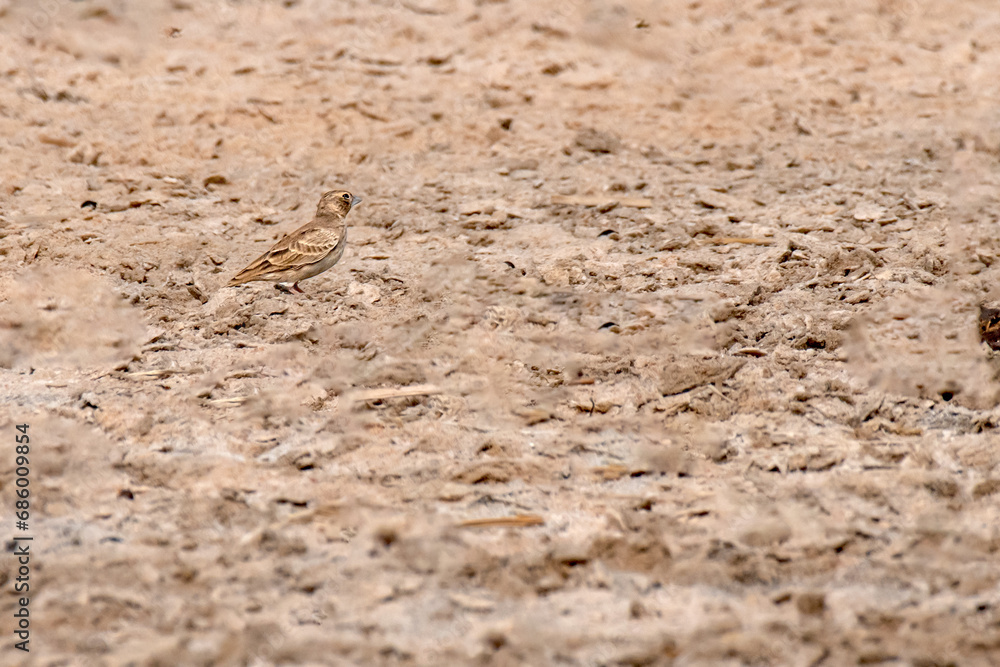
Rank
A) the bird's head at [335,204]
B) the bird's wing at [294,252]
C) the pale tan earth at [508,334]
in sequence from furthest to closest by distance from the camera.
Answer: the bird's head at [335,204] → the bird's wing at [294,252] → the pale tan earth at [508,334]

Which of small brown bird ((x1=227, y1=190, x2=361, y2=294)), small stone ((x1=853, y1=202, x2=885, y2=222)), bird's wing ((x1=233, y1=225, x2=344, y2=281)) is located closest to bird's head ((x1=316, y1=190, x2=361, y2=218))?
small brown bird ((x1=227, y1=190, x2=361, y2=294))

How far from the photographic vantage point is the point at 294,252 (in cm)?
407

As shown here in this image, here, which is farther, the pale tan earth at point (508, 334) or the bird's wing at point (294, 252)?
the bird's wing at point (294, 252)

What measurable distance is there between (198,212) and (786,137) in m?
3.46

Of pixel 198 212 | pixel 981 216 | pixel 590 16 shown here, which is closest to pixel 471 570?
pixel 198 212

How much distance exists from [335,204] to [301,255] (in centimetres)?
39

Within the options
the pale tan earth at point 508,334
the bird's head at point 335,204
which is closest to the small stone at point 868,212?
the pale tan earth at point 508,334

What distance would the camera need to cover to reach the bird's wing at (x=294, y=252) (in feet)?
13.3

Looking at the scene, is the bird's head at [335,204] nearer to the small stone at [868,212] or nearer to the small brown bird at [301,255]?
the small brown bird at [301,255]

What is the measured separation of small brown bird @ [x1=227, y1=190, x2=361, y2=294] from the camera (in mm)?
4043

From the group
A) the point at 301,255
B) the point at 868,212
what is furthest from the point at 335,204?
the point at 868,212

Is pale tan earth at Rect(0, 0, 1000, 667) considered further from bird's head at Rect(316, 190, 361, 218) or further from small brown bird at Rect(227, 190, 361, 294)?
bird's head at Rect(316, 190, 361, 218)

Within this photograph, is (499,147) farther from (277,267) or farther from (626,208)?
(277,267)

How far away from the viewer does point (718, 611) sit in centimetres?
252
